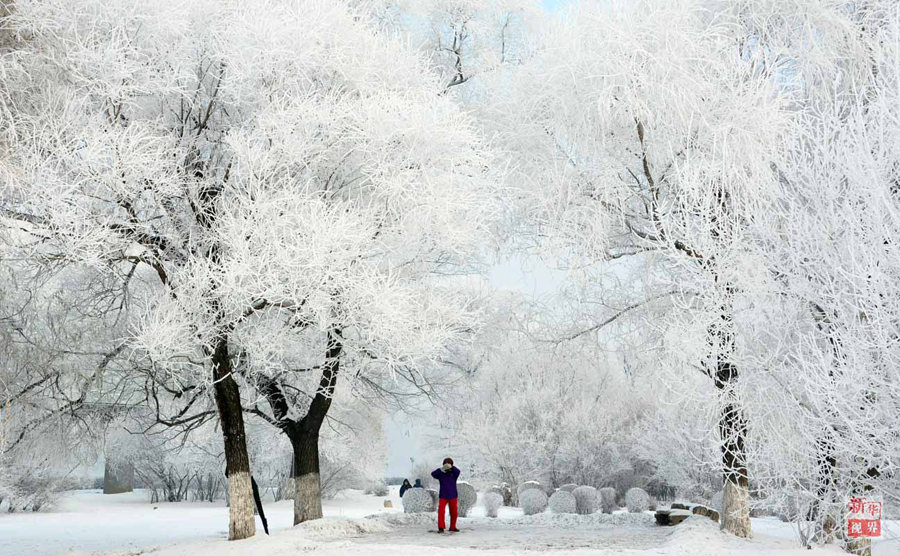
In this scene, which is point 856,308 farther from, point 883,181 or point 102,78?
point 102,78

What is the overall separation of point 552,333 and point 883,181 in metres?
9.37

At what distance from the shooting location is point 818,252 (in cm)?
759

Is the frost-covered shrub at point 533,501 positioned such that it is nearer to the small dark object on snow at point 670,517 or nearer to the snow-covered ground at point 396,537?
the snow-covered ground at point 396,537

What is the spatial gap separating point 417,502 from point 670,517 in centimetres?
594

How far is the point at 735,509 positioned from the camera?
13469 millimetres

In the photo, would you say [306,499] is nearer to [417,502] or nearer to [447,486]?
[447,486]

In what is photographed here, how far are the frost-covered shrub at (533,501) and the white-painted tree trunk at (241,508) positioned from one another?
11917 mm

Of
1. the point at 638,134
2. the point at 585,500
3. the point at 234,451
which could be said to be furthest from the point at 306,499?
the point at 585,500

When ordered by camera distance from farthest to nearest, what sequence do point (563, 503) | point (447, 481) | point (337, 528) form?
1. point (563, 503)
2. point (447, 481)
3. point (337, 528)

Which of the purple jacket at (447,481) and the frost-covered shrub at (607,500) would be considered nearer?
the purple jacket at (447,481)

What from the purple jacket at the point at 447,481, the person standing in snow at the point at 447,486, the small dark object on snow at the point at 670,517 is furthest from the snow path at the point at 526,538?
the purple jacket at the point at 447,481

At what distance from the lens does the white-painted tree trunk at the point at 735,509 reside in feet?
44.1

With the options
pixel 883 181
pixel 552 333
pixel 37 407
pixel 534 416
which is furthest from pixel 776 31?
pixel 534 416

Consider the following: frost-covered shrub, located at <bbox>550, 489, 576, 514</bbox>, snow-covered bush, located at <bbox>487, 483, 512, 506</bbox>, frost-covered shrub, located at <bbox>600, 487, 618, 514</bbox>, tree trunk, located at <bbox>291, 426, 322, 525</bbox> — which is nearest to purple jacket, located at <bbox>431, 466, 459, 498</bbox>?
tree trunk, located at <bbox>291, 426, 322, 525</bbox>
